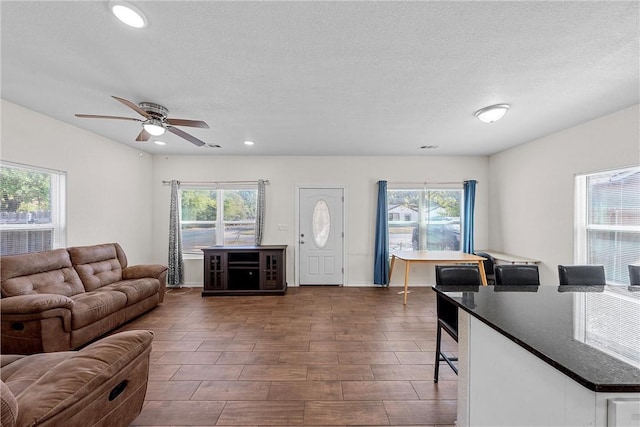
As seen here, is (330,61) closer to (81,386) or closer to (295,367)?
(81,386)

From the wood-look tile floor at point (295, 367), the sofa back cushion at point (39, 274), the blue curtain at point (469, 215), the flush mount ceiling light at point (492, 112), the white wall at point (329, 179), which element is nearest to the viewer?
the wood-look tile floor at point (295, 367)

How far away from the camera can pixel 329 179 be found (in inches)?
198

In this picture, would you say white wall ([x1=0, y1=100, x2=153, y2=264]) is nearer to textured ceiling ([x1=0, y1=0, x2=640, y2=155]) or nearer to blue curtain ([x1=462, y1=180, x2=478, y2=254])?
textured ceiling ([x1=0, y1=0, x2=640, y2=155])

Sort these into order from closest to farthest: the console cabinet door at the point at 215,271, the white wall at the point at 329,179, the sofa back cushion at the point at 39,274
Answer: the sofa back cushion at the point at 39,274 < the console cabinet door at the point at 215,271 < the white wall at the point at 329,179

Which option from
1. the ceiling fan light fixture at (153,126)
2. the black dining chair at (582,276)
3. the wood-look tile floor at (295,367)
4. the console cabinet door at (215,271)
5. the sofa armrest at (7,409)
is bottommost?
the wood-look tile floor at (295,367)

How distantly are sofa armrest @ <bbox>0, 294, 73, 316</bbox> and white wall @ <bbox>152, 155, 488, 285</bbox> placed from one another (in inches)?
105

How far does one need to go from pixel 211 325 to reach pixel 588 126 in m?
5.28

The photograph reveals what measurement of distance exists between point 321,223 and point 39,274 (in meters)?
3.88

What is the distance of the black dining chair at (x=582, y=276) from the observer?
2.23 meters

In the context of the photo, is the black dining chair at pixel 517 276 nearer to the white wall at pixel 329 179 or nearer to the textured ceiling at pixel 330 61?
the textured ceiling at pixel 330 61

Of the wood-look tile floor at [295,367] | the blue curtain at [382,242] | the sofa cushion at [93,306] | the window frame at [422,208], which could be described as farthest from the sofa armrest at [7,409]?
the window frame at [422,208]

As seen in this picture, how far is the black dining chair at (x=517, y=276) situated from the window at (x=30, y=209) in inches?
197

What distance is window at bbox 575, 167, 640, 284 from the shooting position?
2764 millimetres

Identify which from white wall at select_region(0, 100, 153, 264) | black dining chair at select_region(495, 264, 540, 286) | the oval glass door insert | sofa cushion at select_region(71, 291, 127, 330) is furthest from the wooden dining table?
white wall at select_region(0, 100, 153, 264)
